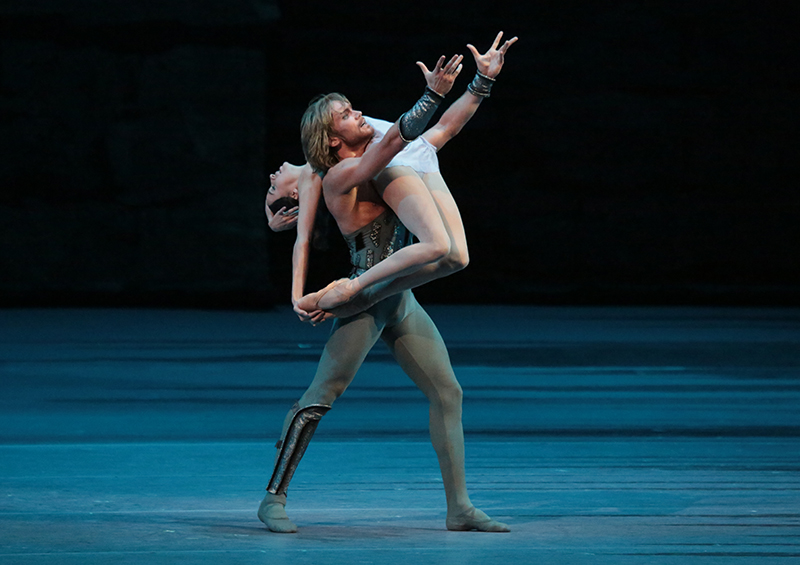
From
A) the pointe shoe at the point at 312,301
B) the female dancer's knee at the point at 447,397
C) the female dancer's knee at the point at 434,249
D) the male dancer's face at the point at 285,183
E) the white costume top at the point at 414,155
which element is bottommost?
the female dancer's knee at the point at 447,397

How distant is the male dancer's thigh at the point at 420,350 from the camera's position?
3.90 m

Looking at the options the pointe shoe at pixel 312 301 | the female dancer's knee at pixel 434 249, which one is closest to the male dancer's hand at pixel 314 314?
the pointe shoe at pixel 312 301

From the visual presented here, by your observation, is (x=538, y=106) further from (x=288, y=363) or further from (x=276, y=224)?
(x=276, y=224)

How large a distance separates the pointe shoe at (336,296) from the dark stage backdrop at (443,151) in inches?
313

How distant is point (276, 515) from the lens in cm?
388

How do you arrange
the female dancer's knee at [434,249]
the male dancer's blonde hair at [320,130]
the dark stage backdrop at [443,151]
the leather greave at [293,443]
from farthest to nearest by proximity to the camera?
the dark stage backdrop at [443,151] < the leather greave at [293,443] < the male dancer's blonde hair at [320,130] < the female dancer's knee at [434,249]

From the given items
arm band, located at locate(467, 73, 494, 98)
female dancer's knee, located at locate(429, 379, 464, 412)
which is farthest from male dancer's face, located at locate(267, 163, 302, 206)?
female dancer's knee, located at locate(429, 379, 464, 412)

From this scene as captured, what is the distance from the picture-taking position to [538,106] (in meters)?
12.4

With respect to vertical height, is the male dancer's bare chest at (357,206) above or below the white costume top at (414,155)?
below

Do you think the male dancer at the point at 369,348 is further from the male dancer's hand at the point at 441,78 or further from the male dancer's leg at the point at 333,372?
the male dancer's hand at the point at 441,78

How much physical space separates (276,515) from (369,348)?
1.92ft

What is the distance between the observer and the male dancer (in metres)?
3.84

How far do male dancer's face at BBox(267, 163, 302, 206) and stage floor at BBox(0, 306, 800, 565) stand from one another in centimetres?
105

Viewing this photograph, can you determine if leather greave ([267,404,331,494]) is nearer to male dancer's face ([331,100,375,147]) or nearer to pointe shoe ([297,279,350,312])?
pointe shoe ([297,279,350,312])
